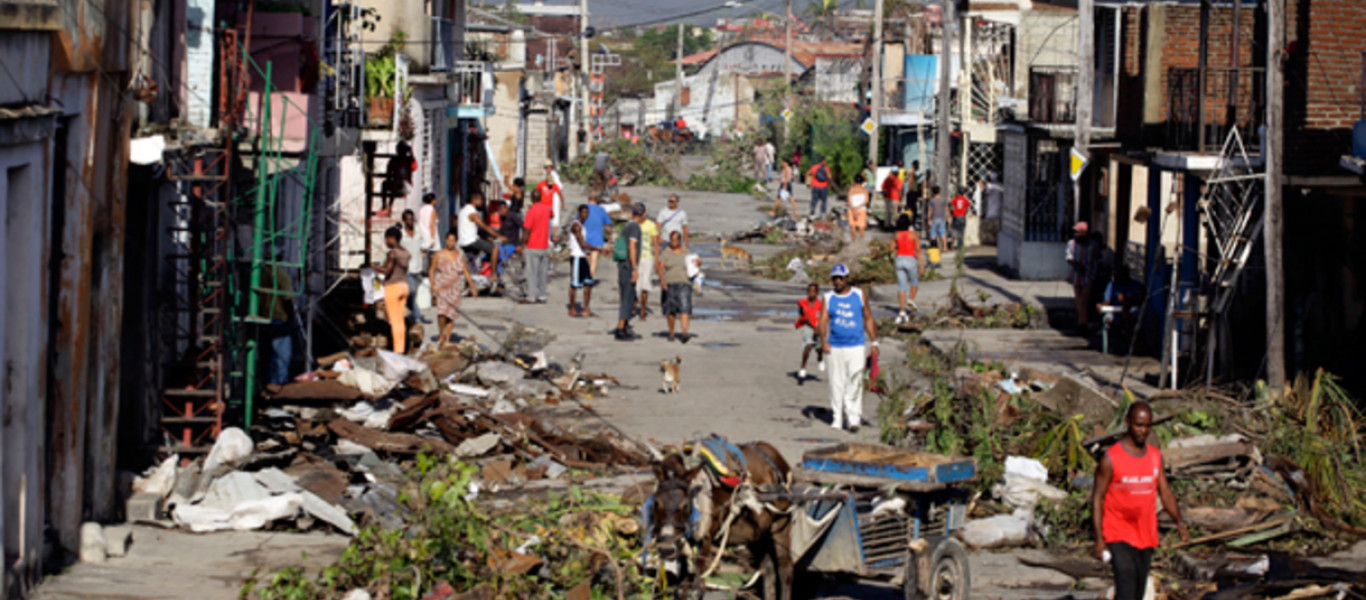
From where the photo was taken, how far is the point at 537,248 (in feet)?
74.5

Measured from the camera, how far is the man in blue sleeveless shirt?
1444cm

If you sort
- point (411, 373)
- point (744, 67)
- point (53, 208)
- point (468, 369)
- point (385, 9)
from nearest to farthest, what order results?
1. point (53, 208)
2. point (411, 373)
3. point (468, 369)
4. point (385, 9)
5. point (744, 67)

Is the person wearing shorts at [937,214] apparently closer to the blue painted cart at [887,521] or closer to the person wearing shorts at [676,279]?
the person wearing shorts at [676,279]

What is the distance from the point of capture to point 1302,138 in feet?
54.9

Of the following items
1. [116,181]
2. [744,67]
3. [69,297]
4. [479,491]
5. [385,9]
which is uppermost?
[744,67]

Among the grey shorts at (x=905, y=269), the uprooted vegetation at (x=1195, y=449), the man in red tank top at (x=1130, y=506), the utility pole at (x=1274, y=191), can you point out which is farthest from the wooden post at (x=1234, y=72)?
the man in red tank top at (x=1130, y=506)

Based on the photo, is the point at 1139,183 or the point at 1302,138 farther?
the point at 1139,183

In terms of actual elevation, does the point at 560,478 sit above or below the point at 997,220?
below

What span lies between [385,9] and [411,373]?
11.9m

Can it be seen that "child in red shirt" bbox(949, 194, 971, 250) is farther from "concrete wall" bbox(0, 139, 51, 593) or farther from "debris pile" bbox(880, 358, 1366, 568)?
"concrete wall" bbox(0, 139, 51, 593)

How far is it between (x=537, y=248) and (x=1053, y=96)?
1053cm

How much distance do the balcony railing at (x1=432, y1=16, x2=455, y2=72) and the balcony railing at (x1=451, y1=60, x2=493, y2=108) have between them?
1.36m

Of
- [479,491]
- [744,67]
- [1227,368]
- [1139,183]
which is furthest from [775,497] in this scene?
[744,67]

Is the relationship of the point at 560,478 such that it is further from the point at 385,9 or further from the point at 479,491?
the point at 385,9
